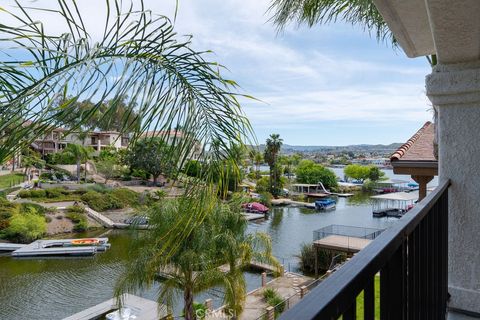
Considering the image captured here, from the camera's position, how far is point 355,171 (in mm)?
44812

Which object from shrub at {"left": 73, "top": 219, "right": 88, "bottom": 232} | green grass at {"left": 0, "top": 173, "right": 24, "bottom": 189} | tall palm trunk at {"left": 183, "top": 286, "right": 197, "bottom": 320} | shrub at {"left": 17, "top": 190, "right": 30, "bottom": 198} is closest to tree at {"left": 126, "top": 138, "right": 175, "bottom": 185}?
green grass at {"left": 0, "top": 173, "right": 24, "bottom": 189}

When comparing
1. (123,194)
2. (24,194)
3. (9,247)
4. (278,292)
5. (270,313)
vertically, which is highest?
(24,194)

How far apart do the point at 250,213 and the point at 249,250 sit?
53.8 ft

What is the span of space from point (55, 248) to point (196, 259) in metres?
11.9

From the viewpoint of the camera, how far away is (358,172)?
146ft

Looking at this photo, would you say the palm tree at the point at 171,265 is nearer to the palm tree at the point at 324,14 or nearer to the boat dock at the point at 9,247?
the palm tree at the point at 324,14

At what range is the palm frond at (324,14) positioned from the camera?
491cm

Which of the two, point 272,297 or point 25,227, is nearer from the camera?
point 272,297

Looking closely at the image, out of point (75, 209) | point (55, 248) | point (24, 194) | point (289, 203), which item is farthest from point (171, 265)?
point (289, 203)

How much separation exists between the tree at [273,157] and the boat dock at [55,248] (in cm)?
1686

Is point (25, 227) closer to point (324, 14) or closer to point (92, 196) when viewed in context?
Result: point (92, 196)

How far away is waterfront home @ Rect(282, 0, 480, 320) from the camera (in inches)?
26.6

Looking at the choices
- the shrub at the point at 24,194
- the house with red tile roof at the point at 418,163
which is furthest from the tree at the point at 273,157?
the house with red tile roof at the point at 418,163

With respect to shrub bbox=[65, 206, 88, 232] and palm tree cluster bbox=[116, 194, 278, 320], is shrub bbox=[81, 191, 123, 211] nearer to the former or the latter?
shrub bbox=[65, 206, 88, 232]
